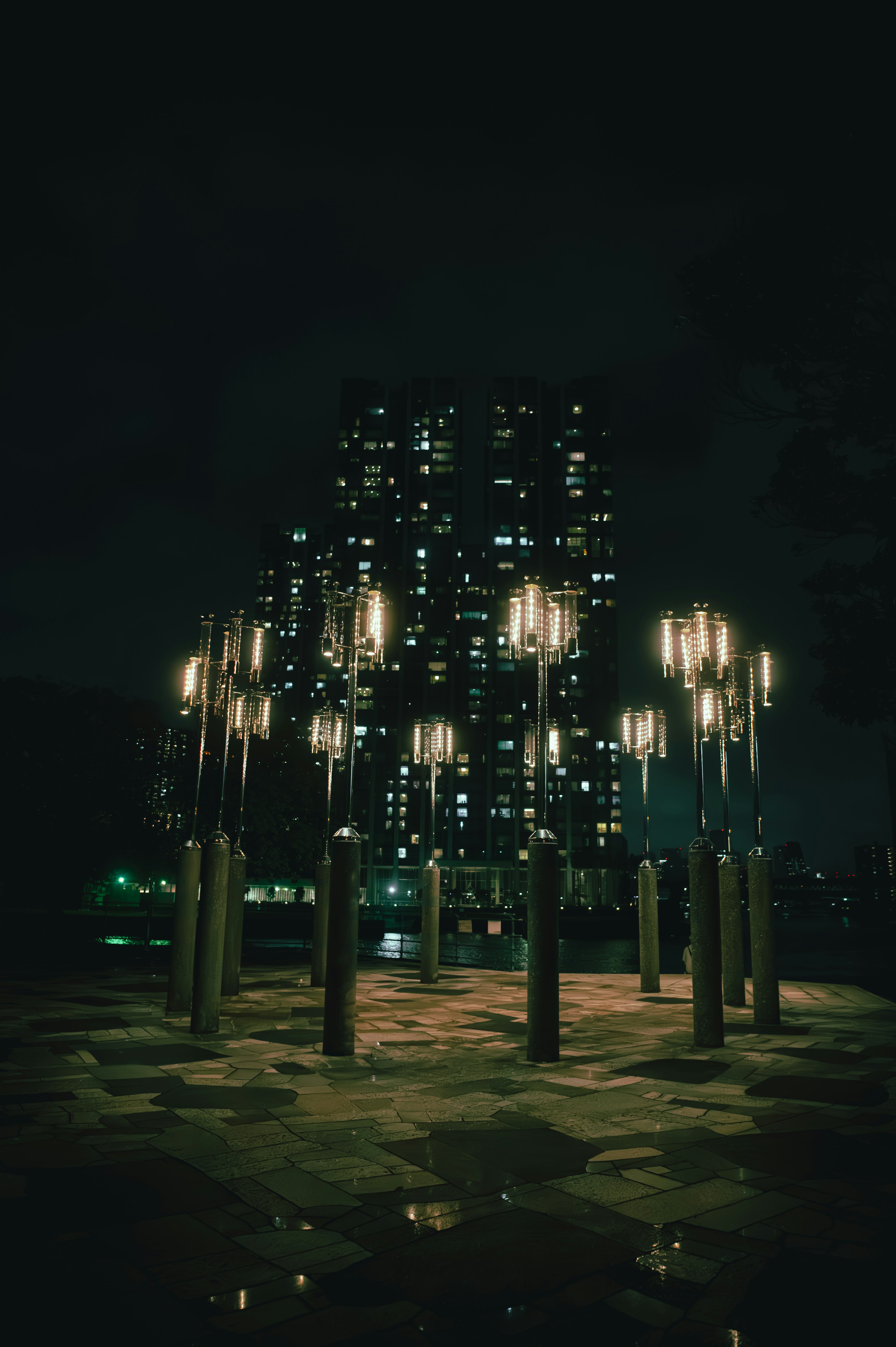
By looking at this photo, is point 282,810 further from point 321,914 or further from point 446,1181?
point 446,1181

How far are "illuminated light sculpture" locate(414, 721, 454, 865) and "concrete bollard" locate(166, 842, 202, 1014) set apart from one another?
933 centimetres

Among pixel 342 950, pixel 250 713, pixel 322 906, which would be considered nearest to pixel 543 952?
pixel 342 950

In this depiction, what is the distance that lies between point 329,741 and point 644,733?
306 inches

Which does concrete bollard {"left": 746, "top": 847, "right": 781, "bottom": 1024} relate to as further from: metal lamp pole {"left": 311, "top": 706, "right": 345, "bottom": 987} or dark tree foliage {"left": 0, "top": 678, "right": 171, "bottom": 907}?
dark tree foliage {"left": 0, "top": 678, "right": 171, "bottom": 907}

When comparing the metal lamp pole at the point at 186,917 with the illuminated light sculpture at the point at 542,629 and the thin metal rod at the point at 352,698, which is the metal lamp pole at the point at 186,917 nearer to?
the thin metal rod at the point at 352,698

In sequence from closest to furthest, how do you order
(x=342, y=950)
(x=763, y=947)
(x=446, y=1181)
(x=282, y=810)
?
(x=446, y=1181)
(x=342, y=950)
(x=763, y=947)
(x=282, y=810)

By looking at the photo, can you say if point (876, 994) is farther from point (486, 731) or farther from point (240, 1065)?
point (486, 731)

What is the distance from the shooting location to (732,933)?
13625 mm

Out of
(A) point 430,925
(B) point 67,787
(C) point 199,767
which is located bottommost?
(A) point 430,925

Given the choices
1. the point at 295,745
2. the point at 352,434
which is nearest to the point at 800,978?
the point at 295,745

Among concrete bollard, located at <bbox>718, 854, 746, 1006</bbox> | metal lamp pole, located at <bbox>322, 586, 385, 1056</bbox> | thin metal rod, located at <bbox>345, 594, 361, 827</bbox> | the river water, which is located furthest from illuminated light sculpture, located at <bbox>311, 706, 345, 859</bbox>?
concrete bollard, located at <bbox>718, 854, 746, 1006</bbox>

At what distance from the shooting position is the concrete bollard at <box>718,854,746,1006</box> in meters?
12.6

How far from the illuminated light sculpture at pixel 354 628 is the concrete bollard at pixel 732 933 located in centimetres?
600

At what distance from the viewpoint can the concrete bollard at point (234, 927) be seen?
14.2m
